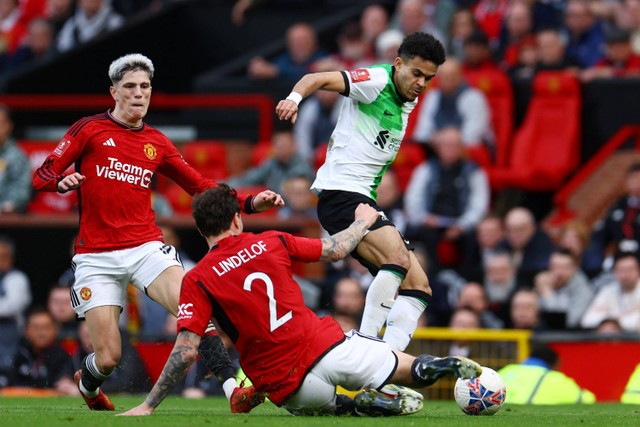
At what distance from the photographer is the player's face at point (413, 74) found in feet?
33.8

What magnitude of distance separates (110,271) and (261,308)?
198cm

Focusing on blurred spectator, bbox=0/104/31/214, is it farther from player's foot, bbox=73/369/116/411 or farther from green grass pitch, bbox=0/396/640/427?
player's foot, bbox=73/369/116/411

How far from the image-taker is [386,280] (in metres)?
10.2

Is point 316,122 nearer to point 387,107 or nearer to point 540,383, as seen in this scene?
point 540,383

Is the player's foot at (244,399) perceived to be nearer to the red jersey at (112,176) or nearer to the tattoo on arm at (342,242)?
the tattoo on arm at (342,242)

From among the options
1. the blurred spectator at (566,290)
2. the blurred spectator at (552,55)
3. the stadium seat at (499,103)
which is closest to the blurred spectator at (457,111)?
the stadium seat at (499,103)

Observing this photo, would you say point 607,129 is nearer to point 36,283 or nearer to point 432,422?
point 36,283

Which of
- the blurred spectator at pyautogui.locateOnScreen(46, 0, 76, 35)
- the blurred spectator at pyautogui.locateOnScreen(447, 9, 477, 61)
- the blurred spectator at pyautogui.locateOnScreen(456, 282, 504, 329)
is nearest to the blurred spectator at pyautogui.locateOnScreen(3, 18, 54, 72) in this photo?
the blurred spectator at pyautogui.locateOnScreen(46, 0, 76, 35)

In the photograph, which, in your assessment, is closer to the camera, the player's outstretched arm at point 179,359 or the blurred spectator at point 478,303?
the player's outstretched arm at point 179,359

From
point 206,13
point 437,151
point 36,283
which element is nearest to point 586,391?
point 437,151

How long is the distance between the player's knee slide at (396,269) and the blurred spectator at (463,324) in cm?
382

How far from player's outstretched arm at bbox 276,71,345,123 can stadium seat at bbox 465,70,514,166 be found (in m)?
7.27

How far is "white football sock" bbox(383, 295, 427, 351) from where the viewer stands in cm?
1035

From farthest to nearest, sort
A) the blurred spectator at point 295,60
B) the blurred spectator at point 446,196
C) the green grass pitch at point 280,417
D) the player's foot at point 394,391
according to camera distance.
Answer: the blurred spectator at point 295,60 < the blurred spectator at point 446,196 < the player's foot at point 394,391 < the green grass pitch at point 280,417
